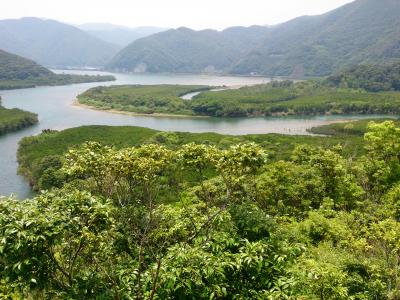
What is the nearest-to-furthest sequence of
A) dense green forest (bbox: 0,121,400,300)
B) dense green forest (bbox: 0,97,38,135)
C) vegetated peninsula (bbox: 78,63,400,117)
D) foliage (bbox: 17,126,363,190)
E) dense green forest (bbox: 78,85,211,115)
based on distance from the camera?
dense green forest (bbox: 0,121,400,300) → foliage (bbox: 17,126,363,190) → dense green forest (bbox: 0,97,38,135) → vegetated peninsula (bbox: 78,63,400,117) → dense green forest (bbox: 78,85,211,115)

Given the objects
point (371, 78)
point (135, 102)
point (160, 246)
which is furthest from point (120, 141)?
point (371, 78)

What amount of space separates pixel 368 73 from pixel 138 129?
5065 inches

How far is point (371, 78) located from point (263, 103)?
201 ft

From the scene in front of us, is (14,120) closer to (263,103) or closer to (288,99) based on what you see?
(263,103)

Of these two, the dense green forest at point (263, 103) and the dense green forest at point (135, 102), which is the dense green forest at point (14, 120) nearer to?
the dense green forest at point (135, 102)

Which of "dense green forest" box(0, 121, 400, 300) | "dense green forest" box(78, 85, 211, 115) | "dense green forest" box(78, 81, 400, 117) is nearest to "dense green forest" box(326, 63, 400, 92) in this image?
"dense green forest" box(78, 81, 400, 117)

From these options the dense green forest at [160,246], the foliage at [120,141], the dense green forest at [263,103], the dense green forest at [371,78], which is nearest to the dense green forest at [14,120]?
the foliage at [120,141]

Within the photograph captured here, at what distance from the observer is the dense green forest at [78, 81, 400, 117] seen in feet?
424

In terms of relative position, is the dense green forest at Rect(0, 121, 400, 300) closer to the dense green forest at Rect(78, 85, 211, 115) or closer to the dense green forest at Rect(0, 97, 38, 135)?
the dense green forest at Rect(0, 97, 38, 135)

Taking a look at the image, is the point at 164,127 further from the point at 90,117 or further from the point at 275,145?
the point at 275,145

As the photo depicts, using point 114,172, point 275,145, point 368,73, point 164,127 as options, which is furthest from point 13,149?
point 368,73

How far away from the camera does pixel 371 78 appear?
172 m

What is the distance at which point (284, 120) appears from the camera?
122125 millimetres

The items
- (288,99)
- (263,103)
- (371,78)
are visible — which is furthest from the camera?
(371,78)
